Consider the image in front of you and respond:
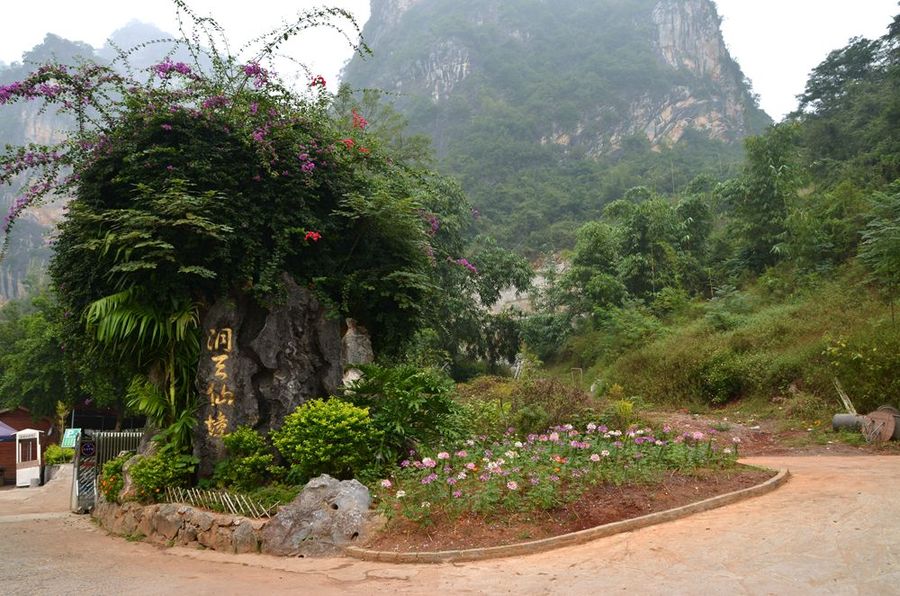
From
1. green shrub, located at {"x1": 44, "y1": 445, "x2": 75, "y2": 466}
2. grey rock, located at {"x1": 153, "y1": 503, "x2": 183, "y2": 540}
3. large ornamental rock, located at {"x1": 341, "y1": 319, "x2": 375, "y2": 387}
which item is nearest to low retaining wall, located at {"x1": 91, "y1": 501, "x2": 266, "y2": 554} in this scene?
grey rock, located at {"x1": 153, "y1": 503, "x2": 183, "y2": 540}

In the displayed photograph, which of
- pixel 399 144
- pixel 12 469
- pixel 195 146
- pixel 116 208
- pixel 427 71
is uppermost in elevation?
pixel 427 71

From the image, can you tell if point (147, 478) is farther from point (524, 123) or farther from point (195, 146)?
point (524, 123)

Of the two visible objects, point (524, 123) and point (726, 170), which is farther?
point (524, 123)

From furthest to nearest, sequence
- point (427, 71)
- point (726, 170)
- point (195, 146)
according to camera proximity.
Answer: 1. point (427, 71)
2. point (726, 170)
3. point (195, 146)

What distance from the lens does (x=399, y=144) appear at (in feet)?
66.9

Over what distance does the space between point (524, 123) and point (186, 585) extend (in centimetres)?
6130

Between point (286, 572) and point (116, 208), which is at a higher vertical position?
point (116, 208)

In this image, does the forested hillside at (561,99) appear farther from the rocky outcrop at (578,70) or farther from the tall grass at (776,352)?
the tall grass at (776,352)

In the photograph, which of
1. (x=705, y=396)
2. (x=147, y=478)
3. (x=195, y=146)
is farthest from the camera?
(x=705, y=396)

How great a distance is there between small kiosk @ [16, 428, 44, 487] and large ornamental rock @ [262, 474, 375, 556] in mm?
18164

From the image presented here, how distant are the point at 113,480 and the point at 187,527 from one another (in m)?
2.65

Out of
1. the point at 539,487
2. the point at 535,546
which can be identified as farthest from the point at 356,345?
the point at 535,546

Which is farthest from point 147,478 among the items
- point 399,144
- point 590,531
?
point 399,144

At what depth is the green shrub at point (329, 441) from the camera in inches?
262
